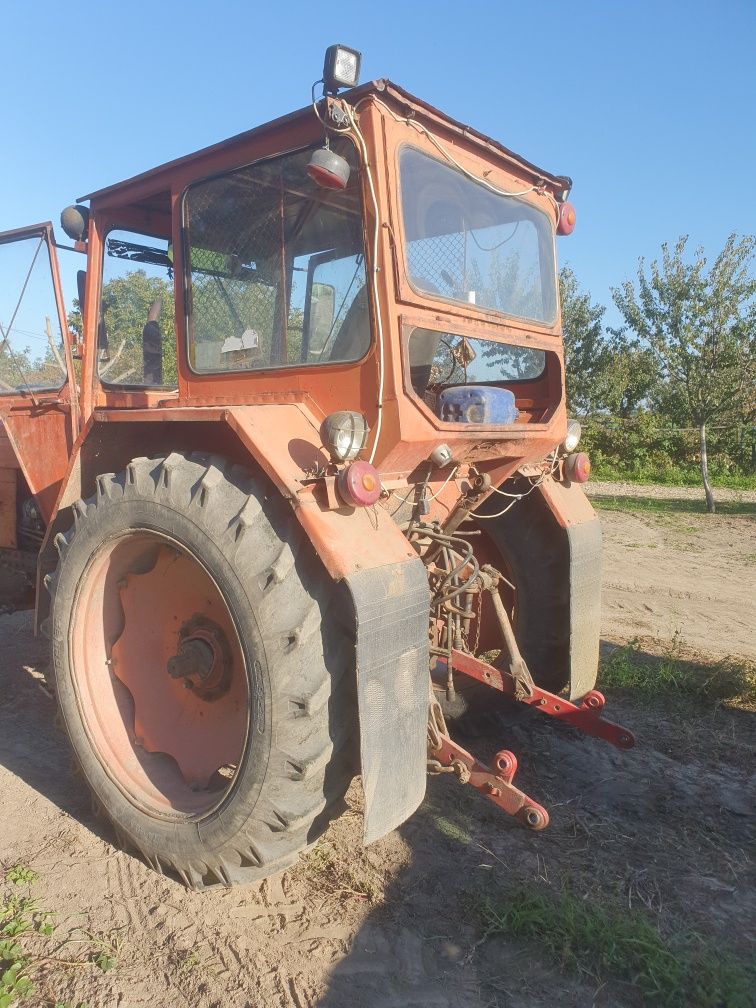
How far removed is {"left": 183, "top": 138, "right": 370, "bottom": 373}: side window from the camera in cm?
262

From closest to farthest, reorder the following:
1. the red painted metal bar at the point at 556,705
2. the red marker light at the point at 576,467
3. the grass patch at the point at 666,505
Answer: the red painted metal bar at the point at 556,705 < the red marker light at the point at 576,467 < the grass patch at the point at 666,505

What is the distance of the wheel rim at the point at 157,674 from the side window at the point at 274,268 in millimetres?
870

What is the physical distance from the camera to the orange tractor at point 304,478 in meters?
2.28

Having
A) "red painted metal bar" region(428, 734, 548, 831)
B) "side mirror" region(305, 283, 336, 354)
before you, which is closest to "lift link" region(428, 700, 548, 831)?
"red painted metal bar" region(428, 734, 548, 831)

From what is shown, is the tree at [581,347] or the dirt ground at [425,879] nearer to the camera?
the dirt ground at [425,879]

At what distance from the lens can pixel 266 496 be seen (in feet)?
8.00

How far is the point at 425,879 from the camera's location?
2.63m

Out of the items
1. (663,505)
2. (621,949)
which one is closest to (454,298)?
(621,949)

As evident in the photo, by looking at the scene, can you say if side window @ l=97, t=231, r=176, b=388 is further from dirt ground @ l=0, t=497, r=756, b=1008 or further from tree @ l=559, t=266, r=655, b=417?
tree @ l=559, t=266, r=655, b=417

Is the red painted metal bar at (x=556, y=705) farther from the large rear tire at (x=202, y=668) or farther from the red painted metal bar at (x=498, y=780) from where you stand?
the large rear tire at (x=202, y=668)

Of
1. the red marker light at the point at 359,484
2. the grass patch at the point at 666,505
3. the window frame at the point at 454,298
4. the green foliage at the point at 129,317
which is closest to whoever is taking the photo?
the red marker light at the point at 359,484

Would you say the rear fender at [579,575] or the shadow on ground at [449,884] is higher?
the rear fender at [579,575]

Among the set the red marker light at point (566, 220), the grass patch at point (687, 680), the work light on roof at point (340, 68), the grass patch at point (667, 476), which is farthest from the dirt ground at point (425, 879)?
the grass patch at point (667, 476)

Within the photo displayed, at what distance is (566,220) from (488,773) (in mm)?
2461
